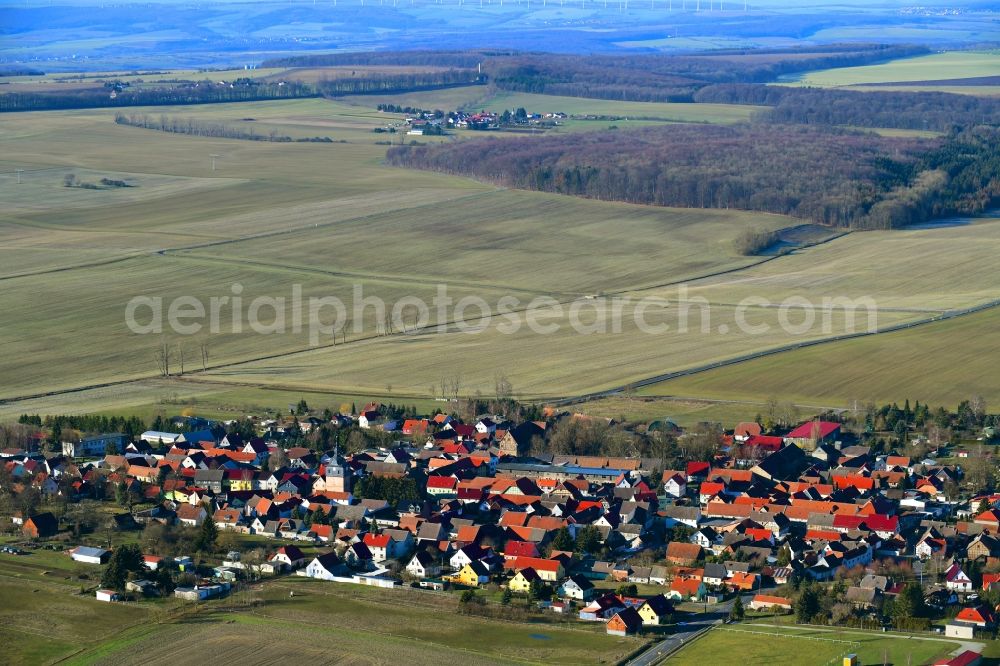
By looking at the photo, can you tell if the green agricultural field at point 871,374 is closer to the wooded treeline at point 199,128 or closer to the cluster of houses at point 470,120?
the wooded treeline at point 199,128

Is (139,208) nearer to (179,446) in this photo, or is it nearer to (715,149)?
(715,149)

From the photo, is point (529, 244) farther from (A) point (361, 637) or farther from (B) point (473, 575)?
(A) point (361, 637)

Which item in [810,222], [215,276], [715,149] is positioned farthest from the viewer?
[715,149]

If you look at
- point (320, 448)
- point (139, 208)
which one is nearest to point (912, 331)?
point (320, 448)

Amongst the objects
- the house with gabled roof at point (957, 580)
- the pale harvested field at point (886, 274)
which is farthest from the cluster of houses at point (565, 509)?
the pale harvested field at point (886, 274)

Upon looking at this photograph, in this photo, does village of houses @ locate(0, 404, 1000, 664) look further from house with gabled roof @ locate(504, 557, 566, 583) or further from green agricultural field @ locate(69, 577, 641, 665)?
green agricultural field @ locate(69, 577, 641, 665)

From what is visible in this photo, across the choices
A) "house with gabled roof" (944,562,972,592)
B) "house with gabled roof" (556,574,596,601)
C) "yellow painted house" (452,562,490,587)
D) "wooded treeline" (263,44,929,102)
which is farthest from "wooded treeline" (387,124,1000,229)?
"house with gabled roof" (556,574,596,601)

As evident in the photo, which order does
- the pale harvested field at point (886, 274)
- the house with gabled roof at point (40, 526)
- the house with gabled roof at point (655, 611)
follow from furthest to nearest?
1. the pale harvested field at point (886, 274)
2. the house with gabled roof at point (40, 526)
3. the house with gabled roof at point (655, 611)
